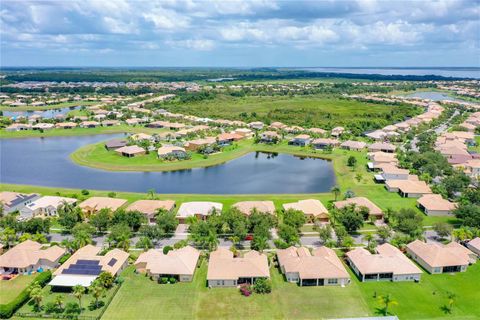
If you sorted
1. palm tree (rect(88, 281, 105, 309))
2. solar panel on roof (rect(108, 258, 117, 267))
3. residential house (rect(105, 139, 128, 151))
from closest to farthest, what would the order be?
palm tree (rect(88, 281, 105, 309))
solar panel on roof (rect(108, 258, 117, 267))
residential house (rect(105, 139, 128, 151))

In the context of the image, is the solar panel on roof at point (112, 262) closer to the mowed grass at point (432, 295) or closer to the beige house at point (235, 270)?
the beige house at point (235, 270)

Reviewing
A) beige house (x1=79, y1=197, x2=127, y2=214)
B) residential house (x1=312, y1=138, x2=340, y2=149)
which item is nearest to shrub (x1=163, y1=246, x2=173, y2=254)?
beige house (x1=79, y1=197, x2=127, y2=214)

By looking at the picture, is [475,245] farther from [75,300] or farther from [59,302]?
[59,302]

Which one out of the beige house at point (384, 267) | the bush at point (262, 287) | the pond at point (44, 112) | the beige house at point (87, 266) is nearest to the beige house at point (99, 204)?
the beige house at point (87, 266)

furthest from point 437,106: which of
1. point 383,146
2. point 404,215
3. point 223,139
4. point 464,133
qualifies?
point 404,215

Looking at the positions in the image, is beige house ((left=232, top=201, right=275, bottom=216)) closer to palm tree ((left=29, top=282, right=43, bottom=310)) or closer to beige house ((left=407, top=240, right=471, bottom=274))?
beige house ((left=407, top=240, right=471, bottom=274))

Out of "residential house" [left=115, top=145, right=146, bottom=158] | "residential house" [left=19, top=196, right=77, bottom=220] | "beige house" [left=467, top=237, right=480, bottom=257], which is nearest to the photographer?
"beige house" [left=467, top=237, right=480, bottom=257]

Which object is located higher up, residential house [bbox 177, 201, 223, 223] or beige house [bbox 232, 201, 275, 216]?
beige house [bbox 232, 201, 275, 216]

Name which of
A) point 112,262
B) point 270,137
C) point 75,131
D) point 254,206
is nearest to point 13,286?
point 112,262
